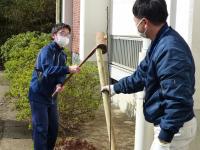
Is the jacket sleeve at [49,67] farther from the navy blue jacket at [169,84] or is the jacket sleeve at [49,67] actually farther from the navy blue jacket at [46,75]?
the navy blue jacket at [169,84]

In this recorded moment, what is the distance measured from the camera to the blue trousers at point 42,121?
229 inches

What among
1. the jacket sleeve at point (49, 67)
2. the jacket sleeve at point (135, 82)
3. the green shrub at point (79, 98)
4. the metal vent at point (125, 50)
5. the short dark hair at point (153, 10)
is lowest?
the green shrub at point (79, 98)

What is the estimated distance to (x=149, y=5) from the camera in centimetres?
324

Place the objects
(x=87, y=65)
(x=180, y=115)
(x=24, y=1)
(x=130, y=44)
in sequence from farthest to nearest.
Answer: (x=24, y=1), (x=130, y=44), (x=87, y=65), (x=180, y=115)

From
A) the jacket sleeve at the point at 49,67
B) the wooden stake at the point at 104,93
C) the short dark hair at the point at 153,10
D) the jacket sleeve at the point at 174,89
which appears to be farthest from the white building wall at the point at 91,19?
the jacket sleeve at the point at 174,89

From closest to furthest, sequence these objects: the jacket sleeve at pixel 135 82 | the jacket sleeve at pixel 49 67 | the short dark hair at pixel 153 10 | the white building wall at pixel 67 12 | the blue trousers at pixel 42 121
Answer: the short dark hair at pixel 153 10 < the jacket sleeve at pixel 135 82 < the jacket sleeve at pixel 49 67 < the blue trousers at pixel 42 121 < the white building wall at pixel 67 12

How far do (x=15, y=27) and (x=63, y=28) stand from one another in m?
15.6

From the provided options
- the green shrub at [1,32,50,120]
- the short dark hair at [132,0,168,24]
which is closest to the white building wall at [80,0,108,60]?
the green shrub at [1,32,50,120]

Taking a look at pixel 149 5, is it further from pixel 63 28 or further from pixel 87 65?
pixel 87 65

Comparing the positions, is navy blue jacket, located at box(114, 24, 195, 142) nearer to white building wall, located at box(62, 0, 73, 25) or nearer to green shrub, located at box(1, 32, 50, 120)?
green shrub, located at box(1, 32, 50, 120)

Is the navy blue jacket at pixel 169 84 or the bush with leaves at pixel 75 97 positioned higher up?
the navy blue jacket at pixel 169 84

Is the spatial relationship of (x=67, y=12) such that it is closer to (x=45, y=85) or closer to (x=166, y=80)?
(x=45, y=85)

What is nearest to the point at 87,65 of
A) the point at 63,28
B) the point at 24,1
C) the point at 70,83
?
the point at 70,83

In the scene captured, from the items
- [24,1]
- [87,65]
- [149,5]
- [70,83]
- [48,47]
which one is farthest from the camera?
[24,1]
